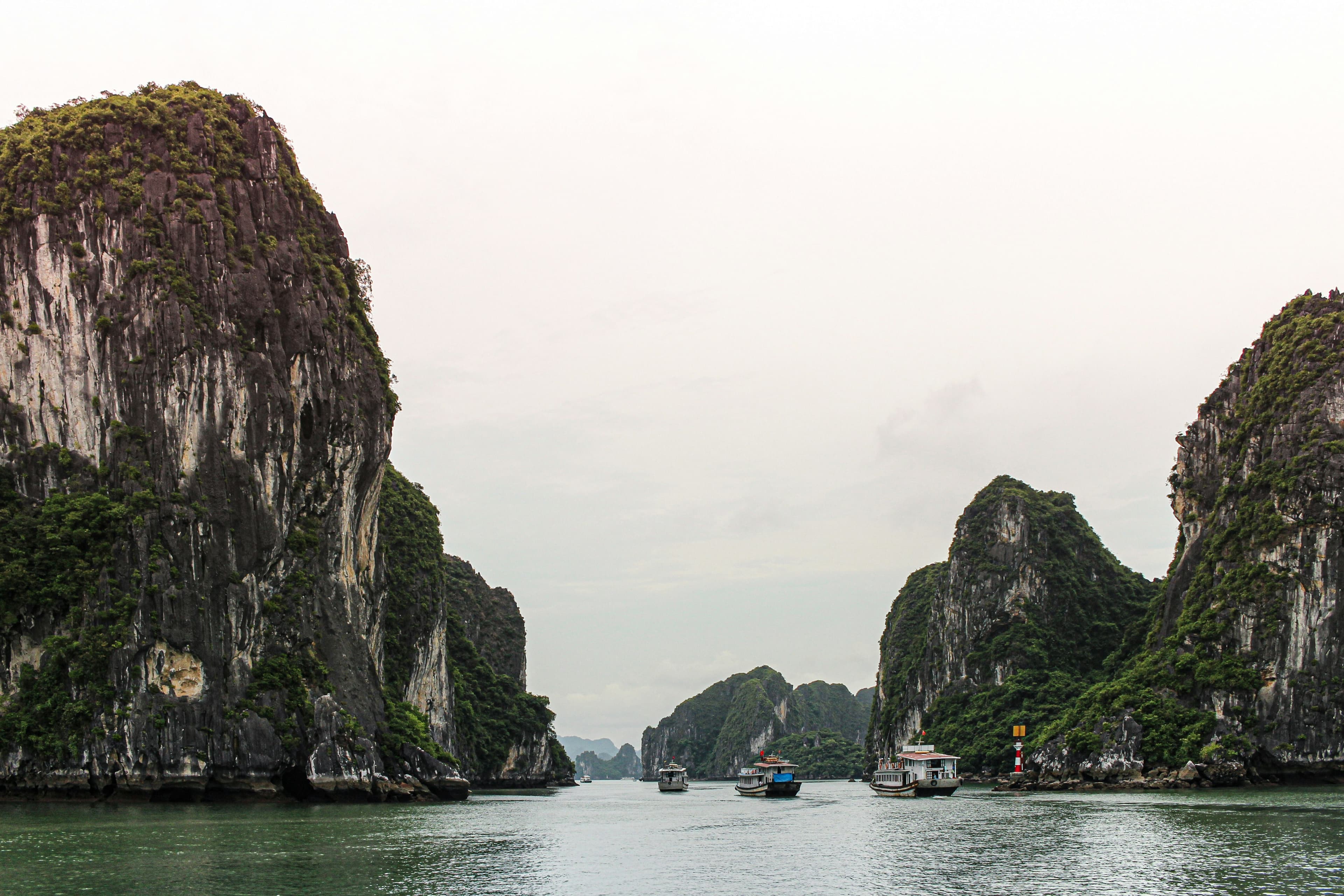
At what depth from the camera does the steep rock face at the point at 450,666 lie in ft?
308

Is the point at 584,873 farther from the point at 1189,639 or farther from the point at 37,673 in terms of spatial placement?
the point at 1189,639

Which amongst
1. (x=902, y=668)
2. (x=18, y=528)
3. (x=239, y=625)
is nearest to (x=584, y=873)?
(x=239, y=625)

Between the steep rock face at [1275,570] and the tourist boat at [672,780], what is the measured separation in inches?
1943

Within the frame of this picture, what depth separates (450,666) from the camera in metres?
114

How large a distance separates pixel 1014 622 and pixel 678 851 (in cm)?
9923

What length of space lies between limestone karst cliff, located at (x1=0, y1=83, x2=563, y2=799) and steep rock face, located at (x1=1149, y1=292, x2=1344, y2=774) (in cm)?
5614

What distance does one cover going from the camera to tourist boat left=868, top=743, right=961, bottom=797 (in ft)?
280

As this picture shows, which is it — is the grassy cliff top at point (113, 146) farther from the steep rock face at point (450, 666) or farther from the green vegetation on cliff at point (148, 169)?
the steep rock face at point (450, 666)

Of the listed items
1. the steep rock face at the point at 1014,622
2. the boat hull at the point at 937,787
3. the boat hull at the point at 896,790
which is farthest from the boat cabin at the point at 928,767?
the steep rock face at the point at 1014,622

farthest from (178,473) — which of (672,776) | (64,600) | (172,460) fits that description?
(672,776)

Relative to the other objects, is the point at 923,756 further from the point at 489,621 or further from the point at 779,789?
the point at 489,621

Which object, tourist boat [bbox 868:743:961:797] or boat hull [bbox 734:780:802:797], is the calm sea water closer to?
tourist boat [bbox 868:743:961:797]

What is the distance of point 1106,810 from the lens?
5531 centimetres

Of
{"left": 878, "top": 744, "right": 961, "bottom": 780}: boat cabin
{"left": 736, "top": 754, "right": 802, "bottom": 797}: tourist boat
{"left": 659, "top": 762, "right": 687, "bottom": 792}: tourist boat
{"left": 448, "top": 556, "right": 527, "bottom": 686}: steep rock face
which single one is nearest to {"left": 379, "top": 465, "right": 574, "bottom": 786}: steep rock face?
{"left": 448, "top": 556, "right": 527, "bottom": 686}: steep rock face
